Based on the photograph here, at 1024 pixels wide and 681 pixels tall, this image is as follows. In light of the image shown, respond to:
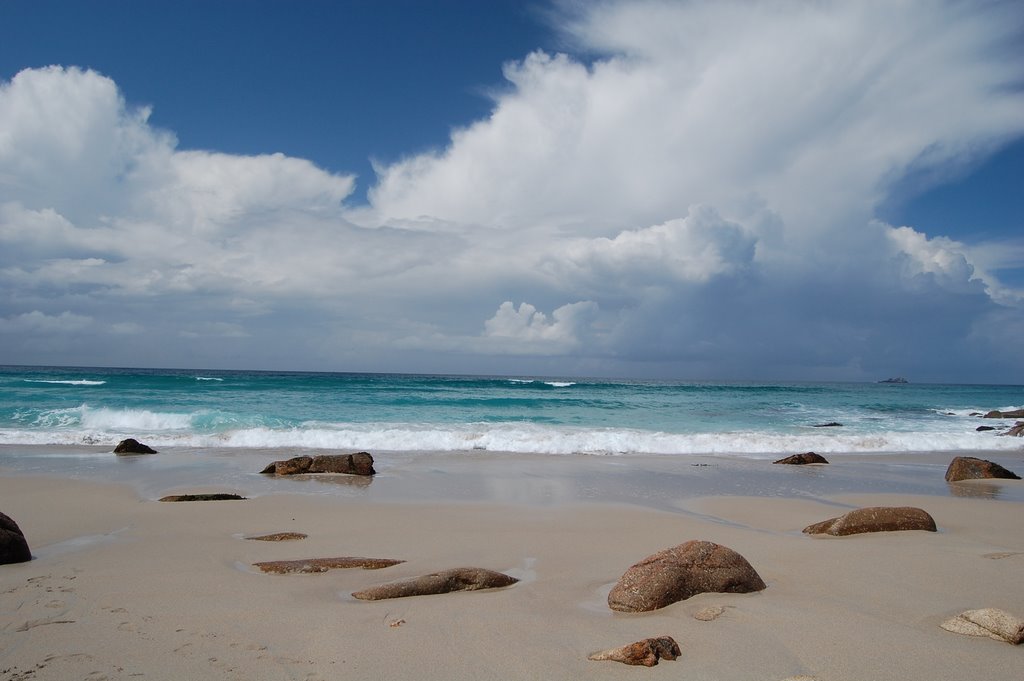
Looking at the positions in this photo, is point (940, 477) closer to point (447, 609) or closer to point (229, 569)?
point (447, 609)

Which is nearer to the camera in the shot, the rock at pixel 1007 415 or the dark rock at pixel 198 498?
the dark rock at pixel 198 498

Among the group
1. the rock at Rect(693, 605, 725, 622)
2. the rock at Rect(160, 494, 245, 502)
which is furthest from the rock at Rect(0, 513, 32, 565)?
the rock at Rect(693, 605, 725, 622)

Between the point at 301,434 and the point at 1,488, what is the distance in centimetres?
853

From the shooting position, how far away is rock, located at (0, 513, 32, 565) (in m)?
5.38

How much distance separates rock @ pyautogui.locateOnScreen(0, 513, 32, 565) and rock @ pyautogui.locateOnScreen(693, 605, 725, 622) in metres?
6.12

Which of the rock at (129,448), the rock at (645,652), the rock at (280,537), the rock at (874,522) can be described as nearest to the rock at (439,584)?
the rock at (645,652)

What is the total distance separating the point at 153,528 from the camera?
7285 millimetres

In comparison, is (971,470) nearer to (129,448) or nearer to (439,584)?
(439,584)

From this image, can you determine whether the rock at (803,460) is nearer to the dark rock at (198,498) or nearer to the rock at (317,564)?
the rock at (317,564)

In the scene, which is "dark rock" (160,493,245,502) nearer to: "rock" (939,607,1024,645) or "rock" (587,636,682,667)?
"rock" (587,636,682,667)

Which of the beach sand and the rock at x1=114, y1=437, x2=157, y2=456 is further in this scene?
the rock at x1=114, y1=437, x2=157, y2=456

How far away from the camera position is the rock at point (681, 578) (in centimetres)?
Result: 453

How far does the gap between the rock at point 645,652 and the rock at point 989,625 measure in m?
2.05

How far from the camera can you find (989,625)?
3.85 m
